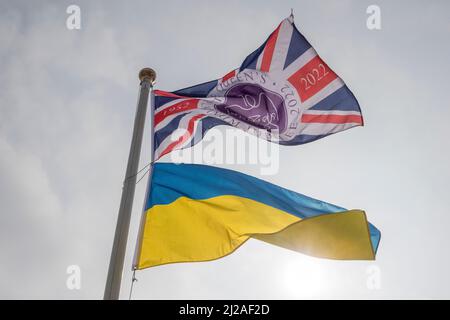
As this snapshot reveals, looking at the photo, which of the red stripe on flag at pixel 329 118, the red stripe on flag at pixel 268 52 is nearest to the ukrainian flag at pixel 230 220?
the red stripe on flag at pixel 329 118

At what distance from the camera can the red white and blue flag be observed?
8.22 metres

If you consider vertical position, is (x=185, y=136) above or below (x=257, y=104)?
below

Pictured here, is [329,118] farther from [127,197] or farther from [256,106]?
[127,197]

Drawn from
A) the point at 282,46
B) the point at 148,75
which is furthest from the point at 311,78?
the point at 148,75

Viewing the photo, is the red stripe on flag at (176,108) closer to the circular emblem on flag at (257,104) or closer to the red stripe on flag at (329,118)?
the circular emblem on flag at (257,104)

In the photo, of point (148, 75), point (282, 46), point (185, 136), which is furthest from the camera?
point (282, 46)

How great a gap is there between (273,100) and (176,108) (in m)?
1.65

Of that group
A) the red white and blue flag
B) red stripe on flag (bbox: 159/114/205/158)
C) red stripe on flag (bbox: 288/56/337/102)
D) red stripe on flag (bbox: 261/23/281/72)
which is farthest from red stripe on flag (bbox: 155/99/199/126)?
red stripe on flag (bbox: 288/56/337/102)

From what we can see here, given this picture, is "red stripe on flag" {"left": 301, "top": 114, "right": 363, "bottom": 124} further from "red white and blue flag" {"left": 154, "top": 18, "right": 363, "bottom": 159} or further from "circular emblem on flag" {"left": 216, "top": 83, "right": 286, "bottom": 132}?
"circular emblem on flag" {"left": 216, "top": 83, "right": 286, "bottom": 132}

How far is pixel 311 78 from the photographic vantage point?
888 centimetres
